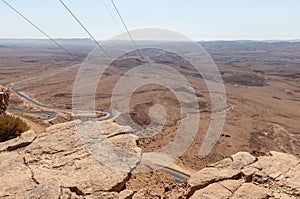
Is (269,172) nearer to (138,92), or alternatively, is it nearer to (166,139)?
(166,139)

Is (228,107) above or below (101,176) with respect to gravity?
below

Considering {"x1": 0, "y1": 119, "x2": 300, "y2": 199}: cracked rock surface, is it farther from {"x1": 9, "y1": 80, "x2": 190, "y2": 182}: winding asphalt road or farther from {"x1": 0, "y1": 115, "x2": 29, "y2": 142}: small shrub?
{"x1": 9, "y1": 80, "x2": 190, "y2": 182}: winding asphalt road

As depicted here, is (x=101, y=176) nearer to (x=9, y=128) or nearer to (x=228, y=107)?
(x=9, y=128)

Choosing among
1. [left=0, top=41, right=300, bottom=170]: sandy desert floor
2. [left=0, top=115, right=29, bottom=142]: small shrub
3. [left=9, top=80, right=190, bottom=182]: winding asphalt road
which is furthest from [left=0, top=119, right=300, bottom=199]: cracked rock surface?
[left=9, top=80, right=190, bottom=182]: winding asphalt road

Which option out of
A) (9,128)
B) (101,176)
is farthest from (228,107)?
(101,176)

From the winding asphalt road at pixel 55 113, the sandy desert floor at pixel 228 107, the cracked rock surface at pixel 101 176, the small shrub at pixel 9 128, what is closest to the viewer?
the cracked rock surface at pixel 101 176

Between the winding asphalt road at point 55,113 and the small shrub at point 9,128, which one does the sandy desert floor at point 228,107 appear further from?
the small shrub at point 9,128

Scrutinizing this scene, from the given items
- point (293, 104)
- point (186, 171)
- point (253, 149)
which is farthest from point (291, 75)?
point (186, 171)

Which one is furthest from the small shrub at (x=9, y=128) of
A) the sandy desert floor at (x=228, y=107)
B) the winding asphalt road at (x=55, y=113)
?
the winding asphalt road at (x=55, y=113)
